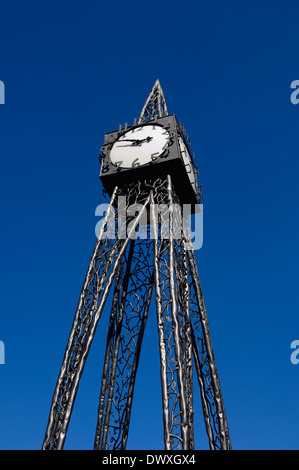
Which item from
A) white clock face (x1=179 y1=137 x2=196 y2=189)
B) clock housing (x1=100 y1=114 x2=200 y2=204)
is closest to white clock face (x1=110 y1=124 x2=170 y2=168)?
clock housing (x1=100 y1=114 x2=200 y2=204)

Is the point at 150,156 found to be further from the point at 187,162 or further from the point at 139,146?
the point at 187,162

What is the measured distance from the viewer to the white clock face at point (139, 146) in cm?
1182

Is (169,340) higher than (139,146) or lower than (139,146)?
lower

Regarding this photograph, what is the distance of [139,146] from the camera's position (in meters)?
12.2

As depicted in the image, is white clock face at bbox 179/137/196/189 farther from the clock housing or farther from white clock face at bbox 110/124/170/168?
white clock face at bbox 110/124/170/168

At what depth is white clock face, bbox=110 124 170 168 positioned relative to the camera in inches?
465

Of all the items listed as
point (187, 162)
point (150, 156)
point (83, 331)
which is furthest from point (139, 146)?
point (83, 331)

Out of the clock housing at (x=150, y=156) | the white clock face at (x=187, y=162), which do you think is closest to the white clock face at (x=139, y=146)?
the clock housing at (x=150, y=156)

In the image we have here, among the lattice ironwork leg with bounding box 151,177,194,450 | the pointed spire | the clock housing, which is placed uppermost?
the pointed spire

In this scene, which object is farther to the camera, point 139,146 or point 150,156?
point 139,146

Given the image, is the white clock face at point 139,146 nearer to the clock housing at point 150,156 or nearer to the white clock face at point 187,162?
the clock housing at point 150,156

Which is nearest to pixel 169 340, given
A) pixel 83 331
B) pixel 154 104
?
pixel 83 331

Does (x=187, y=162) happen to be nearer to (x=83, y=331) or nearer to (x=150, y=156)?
(x=150, y=156)
